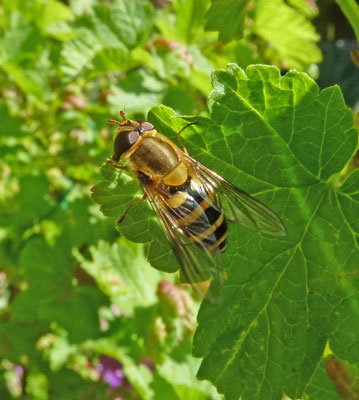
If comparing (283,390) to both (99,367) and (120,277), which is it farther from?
(99,367)

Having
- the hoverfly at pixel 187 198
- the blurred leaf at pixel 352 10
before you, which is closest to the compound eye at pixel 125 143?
the hoverfly at pixel 187 198

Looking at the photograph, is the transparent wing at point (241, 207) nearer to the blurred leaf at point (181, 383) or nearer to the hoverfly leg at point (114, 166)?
the hoverfly leg at point (114, 166)

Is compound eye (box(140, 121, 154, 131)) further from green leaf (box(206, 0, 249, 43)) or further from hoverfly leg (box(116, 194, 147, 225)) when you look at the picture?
green leaf (box(206, 0, 249, 43))

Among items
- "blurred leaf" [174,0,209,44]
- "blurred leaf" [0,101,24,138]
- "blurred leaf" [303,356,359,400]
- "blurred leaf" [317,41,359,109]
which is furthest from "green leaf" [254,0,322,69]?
"blurred leaf" [303,356,359,400]

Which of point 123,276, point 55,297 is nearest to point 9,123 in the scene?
point 55,297

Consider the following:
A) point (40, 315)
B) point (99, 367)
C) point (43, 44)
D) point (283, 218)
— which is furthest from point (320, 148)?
point (43, 44)
